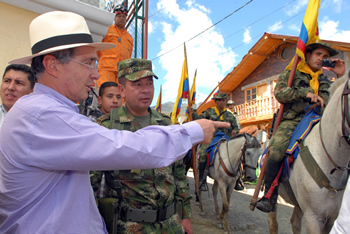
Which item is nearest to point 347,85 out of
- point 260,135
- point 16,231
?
point 16,231

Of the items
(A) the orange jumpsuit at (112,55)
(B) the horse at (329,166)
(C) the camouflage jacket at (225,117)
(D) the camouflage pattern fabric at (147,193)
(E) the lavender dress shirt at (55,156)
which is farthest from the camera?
(C) the camouflage jacket at (225,117)

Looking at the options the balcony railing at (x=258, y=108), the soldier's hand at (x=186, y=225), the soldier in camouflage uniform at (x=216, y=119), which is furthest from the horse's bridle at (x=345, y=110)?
the balcony railing at (x=258, y=108)

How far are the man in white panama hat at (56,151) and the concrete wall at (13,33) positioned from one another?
3334 millimetres

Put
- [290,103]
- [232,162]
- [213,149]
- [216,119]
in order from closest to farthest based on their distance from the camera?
[290,103]
[232,162]
[213,149]
[216,119]

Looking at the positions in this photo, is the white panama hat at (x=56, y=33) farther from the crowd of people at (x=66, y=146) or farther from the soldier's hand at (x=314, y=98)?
the soldier's hand at (x=314, y=98)

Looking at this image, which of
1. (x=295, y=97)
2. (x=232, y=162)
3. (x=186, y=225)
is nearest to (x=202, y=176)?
(x=232, y=162)

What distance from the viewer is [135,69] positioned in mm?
2350

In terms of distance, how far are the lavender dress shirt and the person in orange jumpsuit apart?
4.07 meters

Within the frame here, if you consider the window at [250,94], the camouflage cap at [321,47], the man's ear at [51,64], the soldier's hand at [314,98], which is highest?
the window at [250,94]

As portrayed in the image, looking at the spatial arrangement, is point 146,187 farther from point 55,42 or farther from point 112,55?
point 112,55

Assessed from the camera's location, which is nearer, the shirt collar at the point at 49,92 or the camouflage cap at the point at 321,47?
the shirt collar at the point at 49,92

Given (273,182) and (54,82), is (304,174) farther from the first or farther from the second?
(54,82)

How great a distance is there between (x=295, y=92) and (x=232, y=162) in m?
3.37

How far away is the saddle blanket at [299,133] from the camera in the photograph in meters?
3.33
